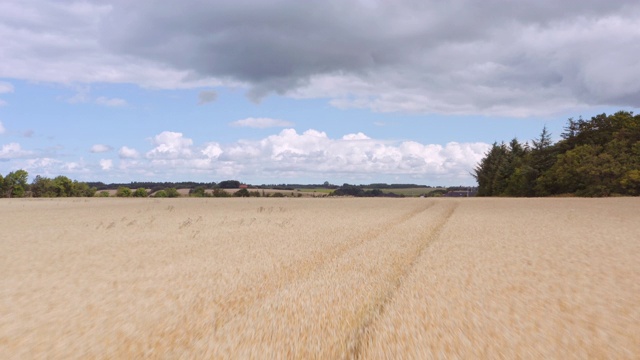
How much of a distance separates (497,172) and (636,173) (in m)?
36.2

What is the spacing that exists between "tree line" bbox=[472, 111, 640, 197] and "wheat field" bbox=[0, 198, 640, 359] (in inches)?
2080

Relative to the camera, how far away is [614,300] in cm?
744

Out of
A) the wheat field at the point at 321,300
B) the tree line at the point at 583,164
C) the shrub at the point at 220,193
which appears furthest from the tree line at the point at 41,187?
the wheat field at the point at 321,300

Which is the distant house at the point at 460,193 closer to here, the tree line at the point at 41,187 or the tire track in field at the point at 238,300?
the tree line at the point at 41,187

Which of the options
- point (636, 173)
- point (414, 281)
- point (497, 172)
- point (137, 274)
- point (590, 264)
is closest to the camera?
point (414, 281)

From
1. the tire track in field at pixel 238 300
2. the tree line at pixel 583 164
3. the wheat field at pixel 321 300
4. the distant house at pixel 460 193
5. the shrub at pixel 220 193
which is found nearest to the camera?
the wheat field at pixel 321 300

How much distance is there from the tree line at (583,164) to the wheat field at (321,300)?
52826 mm

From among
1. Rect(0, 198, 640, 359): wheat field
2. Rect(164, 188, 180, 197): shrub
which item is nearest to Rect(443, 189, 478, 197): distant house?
Rect(164, 188, 180, 197): shrub

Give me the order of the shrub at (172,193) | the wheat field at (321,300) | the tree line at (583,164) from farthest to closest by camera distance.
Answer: the shrub at (172,193) → the tree line at (583,164) → the wheat field at (321,300)

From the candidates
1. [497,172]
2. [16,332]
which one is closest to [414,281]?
[16,332]

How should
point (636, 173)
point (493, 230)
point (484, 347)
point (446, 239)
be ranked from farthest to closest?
point (636, 173) < point (493, 230) < point (446, 239) < point (484, 347)

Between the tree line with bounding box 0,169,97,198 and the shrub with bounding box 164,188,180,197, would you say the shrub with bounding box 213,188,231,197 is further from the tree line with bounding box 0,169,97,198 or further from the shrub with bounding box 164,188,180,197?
the tree line with bounding box 0,169,97,198

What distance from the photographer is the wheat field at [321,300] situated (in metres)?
5.32

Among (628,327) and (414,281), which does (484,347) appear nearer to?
(628,327)
